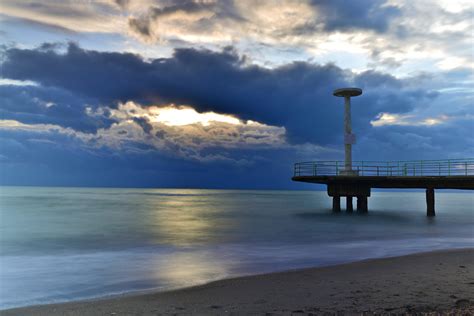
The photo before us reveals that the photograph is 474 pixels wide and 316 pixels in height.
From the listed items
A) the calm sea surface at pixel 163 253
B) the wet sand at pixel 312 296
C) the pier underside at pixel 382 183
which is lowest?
the calm sea surface at pixel 163 253

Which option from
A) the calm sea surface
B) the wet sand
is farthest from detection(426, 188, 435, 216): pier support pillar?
the wet sand

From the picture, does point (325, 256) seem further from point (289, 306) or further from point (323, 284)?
point (289, 306)

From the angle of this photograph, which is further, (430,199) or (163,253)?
(430,199)

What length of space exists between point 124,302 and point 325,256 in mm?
10004

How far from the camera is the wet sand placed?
7609 millimetres

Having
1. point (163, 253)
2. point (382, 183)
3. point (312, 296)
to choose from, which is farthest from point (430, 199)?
point (312, 296)

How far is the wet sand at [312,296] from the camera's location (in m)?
7.61

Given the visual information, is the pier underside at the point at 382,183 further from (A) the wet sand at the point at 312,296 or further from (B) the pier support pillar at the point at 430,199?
(A) the wet sand at the point at 312,296

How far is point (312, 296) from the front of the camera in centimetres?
863

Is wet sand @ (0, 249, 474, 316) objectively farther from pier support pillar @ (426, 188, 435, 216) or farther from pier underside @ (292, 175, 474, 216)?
pier support pillar @ (426, 188, 435, 216)

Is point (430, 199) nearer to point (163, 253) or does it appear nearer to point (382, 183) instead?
point (382, 183)

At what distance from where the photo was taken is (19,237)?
25.6 meters

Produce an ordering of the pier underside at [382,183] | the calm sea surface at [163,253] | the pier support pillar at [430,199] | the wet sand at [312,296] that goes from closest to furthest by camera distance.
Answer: the wet sand at [312,296] → the calm sea surface at [163,253] → the pier underside at [382,183] → the pier support pillar at [430,199]

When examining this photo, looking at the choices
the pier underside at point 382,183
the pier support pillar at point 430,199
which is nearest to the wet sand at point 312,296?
the pier underside at point 382,183
